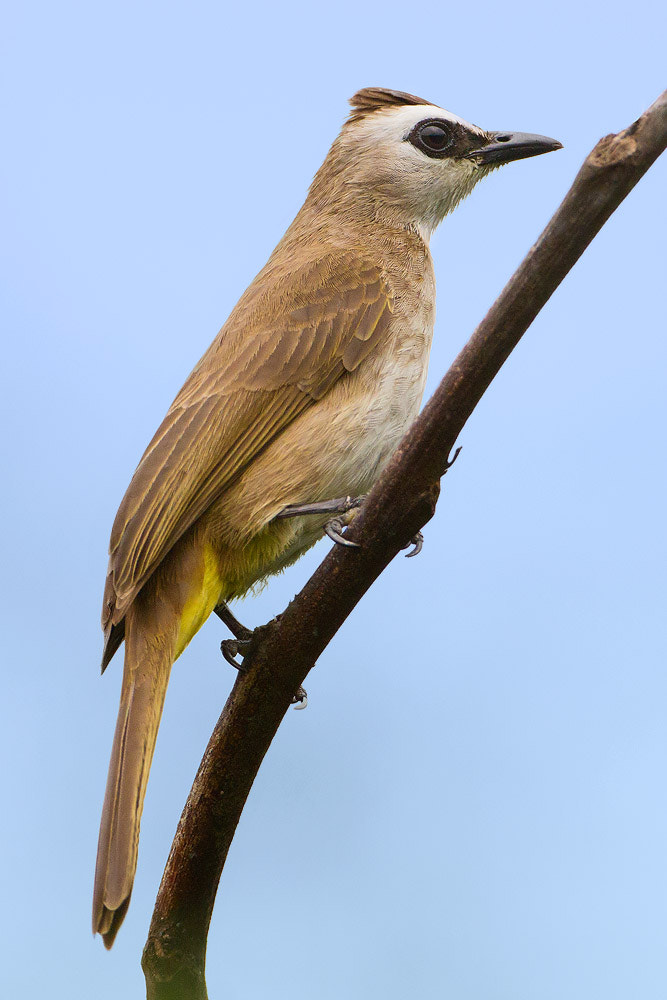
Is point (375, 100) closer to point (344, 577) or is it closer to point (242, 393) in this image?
point (242, 393)

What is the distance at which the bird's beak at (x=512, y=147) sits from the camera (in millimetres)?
4586

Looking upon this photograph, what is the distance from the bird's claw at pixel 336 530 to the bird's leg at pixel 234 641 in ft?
1.36

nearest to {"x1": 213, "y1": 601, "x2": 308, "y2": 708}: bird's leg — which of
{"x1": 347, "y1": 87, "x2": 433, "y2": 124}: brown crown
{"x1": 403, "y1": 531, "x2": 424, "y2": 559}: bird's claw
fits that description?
{"x1": 403, "y1": 531, "x2": 424, "y2": 559}: bird's claw

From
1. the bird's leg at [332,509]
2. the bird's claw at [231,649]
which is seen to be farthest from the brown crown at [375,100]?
the bird's claw at [231,649]

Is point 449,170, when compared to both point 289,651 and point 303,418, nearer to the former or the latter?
point 303,418

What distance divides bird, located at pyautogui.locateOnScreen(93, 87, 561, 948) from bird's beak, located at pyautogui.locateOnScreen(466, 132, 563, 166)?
0.64 m

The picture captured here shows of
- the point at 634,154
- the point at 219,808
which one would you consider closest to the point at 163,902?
the point at 219,808

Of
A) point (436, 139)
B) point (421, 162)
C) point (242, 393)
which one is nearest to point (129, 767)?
point (242, 393)

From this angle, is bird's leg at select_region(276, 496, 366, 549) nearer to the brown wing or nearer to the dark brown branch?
the brown wing

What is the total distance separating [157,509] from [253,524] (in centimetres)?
32

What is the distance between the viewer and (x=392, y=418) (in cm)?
370

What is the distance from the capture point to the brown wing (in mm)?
3486

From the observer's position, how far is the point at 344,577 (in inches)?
111

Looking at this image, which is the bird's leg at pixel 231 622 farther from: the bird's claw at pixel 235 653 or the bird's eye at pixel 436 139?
the bird's eye at pixel 436 139
